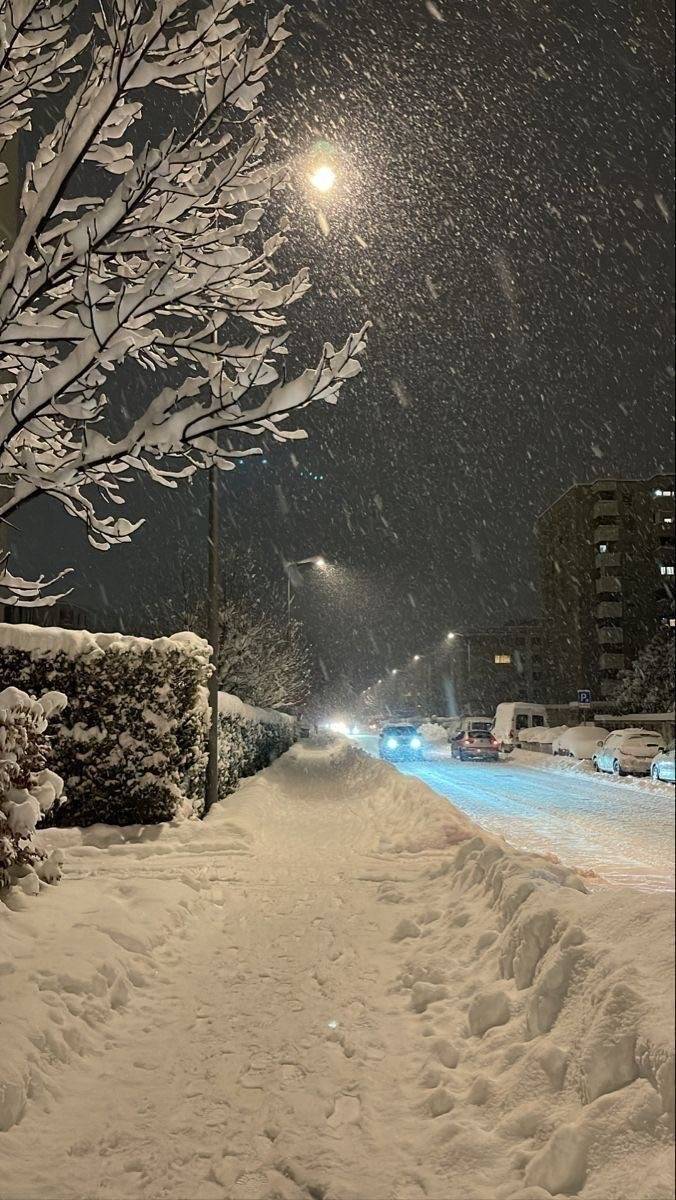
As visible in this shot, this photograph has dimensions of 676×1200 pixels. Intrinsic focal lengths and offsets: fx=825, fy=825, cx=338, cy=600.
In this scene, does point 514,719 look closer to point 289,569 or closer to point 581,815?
point 581,815

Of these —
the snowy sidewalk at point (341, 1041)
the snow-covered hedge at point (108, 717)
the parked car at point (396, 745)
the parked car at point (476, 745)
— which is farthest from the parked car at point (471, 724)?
the parked car at point (396, 745)

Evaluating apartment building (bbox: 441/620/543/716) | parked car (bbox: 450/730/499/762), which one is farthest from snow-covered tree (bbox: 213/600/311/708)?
apartment building (bbox: 441/620/543/716)

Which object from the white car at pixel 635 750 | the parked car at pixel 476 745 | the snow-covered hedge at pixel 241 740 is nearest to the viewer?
the white car at pixel 635 750

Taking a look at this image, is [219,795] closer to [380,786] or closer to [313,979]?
[380,786]

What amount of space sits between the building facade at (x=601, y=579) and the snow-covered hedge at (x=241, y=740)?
41.0 ft

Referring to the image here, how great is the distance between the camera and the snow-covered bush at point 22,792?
6848 millimetres

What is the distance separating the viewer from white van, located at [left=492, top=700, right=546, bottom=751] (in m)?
3.64

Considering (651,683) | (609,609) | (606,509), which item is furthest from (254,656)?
(651,683)

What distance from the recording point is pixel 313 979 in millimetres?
5832

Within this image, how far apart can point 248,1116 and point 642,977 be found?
250 centimetres

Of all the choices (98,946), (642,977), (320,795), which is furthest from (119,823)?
(642,977)

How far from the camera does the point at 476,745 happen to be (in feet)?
16.2

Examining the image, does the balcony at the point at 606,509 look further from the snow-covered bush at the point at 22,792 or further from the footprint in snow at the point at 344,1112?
the snow-covered bush at the point at 22,792

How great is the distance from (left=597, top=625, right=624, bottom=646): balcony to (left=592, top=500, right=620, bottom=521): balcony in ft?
1.39
